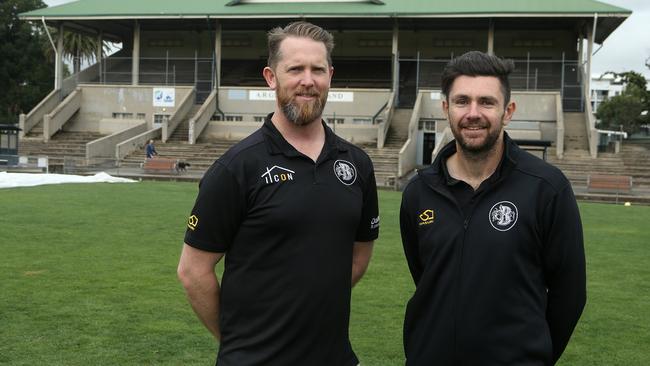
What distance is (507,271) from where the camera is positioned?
323 centimetres

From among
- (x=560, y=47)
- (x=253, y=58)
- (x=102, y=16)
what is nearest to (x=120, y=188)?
(x=102, y=16)

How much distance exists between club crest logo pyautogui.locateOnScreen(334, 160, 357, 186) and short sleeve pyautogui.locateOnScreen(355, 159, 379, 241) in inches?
6.4

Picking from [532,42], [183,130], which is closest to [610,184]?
[532,42]

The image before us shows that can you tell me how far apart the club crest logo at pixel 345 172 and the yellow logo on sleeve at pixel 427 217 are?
354mm

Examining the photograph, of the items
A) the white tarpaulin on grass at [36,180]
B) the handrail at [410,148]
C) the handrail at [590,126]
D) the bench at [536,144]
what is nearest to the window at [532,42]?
the handrail at [590,126]

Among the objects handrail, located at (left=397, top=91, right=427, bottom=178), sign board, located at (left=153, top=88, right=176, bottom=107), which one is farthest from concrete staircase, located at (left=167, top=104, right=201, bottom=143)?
handrail, located at (left=397, top=91, right=427, bottom=178)

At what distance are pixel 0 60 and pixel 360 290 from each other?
2633 inches

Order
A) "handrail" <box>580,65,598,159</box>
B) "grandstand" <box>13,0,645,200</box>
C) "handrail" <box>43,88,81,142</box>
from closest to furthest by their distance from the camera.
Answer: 1. "handrail" <box>580,65,598,159</box>
2. "grandstand" <box>13,0,645,200</box>
3. "handrail" <box>43,88,81,142</box>

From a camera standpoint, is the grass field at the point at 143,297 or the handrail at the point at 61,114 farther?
the handrail at the point at 61,114

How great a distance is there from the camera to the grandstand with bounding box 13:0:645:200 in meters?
42.2

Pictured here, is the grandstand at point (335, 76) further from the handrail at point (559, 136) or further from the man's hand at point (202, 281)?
the man's hand at point (202, 281)

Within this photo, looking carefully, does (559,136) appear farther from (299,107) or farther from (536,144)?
(299,107)

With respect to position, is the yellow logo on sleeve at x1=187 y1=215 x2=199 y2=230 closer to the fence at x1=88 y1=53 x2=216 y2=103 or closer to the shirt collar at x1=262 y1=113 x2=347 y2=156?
the shirt collar at x1=262 y1=113 x2=347 y2=156

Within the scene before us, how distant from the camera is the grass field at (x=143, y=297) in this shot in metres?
6.68
